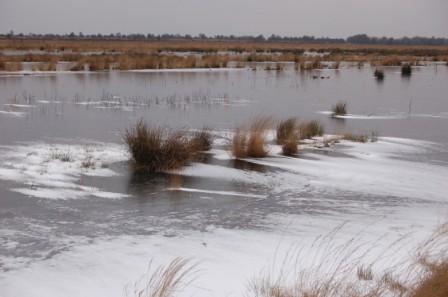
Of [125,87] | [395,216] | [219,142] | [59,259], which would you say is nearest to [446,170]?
[395,216]

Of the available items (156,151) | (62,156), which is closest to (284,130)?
(156,151)

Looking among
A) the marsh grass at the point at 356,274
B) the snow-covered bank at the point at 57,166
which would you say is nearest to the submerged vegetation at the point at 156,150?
the snow-covered bank at the point at 57,166

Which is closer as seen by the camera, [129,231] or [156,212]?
[129,231]

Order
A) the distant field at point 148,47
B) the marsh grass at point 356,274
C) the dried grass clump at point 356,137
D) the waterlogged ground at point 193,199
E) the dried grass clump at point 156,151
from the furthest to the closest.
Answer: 1. the distant field at point 148,47
2. the dried grass clump at point 356,137
3. the dried grass clump at point 156,151
4. the waterlogged ground at point 193,199
5. the marsh grass at point 356,274

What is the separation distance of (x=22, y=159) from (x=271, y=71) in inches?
1072

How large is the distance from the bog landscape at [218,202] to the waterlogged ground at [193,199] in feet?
0.09

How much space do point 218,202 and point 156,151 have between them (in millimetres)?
2358

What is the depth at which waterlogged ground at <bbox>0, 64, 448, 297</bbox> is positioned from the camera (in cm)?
556

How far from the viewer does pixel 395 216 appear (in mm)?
7461

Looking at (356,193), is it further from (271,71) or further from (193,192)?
(271,71)

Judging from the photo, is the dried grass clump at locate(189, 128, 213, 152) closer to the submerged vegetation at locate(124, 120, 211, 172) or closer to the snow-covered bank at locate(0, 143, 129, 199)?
the submerged vegetation at locate(124, 120, 211, 172)

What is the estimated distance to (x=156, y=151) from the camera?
10.0 m

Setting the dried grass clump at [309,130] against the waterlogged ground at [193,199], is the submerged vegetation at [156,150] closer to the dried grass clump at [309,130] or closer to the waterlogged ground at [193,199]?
the waterlogged ground at [193,199]

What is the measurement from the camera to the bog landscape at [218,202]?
5109 millimetres
